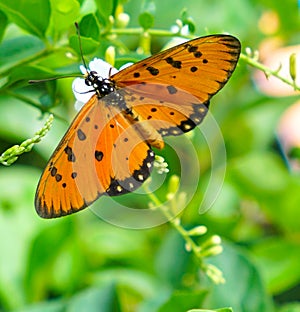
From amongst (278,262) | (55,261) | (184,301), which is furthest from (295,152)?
(55,261)

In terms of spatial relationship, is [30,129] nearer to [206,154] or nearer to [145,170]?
[206,154]

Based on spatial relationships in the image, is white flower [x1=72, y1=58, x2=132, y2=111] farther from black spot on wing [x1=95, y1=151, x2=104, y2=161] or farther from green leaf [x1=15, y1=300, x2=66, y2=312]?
green leaf [x1=15, y1=300, x2=66, y2=312]

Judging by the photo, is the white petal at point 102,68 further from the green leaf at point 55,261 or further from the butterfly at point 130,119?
the green leaf at point 55,261

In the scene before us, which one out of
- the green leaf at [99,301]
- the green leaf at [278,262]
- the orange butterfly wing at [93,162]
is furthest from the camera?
the green leaf at [278,262]

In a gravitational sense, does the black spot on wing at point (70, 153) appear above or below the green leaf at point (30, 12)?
below

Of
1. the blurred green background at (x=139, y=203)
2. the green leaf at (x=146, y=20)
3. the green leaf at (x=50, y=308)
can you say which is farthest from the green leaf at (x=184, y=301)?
the green leaf at (x=146, y=20)

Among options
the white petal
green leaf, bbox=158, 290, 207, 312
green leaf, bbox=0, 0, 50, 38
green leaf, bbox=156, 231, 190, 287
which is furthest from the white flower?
green leaf, bbox=156, 231, 190, 287

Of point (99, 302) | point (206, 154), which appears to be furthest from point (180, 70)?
point (206, 154)
